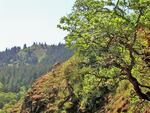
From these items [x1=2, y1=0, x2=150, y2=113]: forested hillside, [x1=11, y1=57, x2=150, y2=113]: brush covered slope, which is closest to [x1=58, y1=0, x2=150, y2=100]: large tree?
[x1=2, y1=0, x2=150, y2=113]: forested hillside

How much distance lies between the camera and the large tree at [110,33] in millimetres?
26312

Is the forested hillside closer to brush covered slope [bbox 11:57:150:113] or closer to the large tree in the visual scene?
the large tree

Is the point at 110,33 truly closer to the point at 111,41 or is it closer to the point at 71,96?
the point at 111,41

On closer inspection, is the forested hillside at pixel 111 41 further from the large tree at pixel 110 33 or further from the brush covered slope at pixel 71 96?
the brush covered slope at pixel 71 96

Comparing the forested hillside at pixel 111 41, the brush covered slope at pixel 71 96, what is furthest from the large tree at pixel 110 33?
the brush covered slope at pixel 71 96

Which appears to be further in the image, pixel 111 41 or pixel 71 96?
pixel 71 96

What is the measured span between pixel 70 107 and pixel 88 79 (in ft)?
193

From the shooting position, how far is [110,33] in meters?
26.7

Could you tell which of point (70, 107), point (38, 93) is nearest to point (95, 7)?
point (70, 107)

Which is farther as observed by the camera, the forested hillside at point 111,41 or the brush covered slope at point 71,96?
the brush covered slope at point 71,96

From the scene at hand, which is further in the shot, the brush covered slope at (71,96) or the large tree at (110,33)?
the brush covered slope at (71,96)

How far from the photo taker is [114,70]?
29703mm

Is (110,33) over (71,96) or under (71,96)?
over

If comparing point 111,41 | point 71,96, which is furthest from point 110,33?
point 71,96
